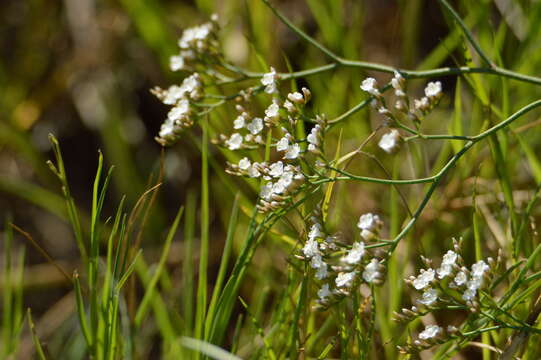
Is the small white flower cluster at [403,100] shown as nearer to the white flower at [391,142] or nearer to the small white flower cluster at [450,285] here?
the white flower at [391,142]

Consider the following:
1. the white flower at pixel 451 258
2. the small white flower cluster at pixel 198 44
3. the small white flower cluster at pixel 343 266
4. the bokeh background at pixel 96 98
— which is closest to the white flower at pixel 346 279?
the small white flower cluster at pixel 343 266

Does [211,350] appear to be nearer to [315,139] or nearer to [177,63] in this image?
[315,139]

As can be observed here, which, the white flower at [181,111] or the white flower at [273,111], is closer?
the white flower at [273,111]

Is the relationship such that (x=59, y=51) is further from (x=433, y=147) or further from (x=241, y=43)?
(x=433, y=147)

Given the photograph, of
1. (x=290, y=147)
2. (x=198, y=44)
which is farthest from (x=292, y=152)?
(x=198, y=44)

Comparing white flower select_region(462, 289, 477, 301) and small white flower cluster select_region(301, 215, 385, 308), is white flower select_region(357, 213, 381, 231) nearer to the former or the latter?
small white flower cluster select_region(301, 215, 385, 308)

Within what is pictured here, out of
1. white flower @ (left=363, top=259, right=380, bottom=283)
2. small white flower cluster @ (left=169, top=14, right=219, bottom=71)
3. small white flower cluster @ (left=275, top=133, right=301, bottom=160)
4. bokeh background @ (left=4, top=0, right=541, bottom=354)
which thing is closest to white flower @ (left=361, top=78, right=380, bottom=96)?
small white flower cluster @ (left=275, top=133, right=301, bottom=160)

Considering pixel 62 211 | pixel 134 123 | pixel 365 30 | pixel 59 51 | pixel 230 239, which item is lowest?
pixel 62 211

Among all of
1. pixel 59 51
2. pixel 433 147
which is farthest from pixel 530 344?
pixel 59 51
